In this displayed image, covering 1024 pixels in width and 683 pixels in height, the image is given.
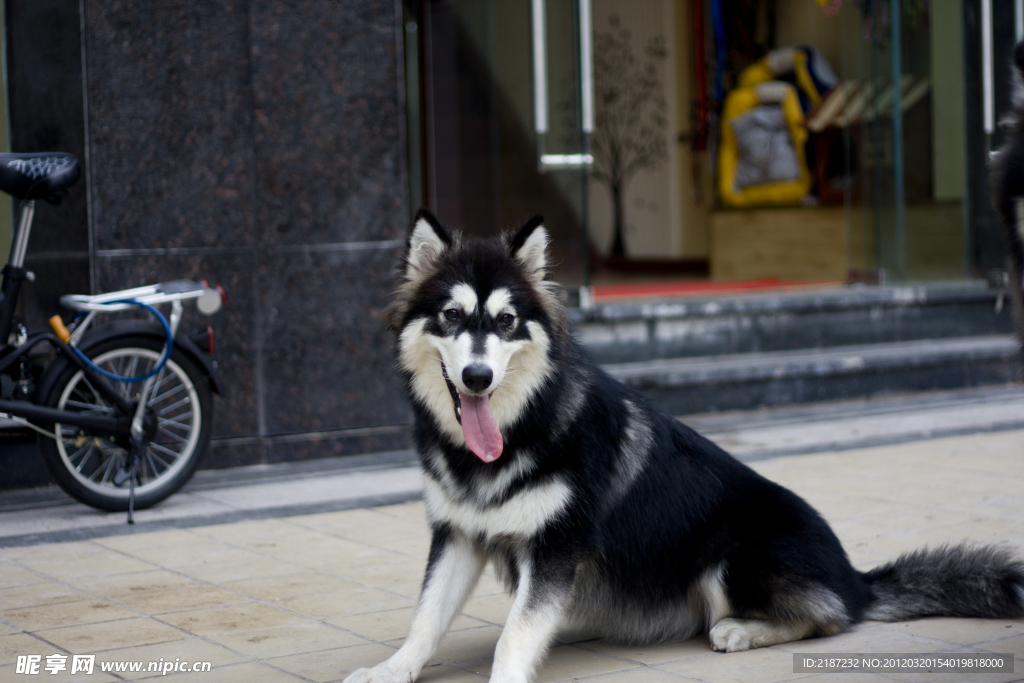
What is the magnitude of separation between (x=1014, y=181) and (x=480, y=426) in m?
1.61

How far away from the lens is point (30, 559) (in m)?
5.07

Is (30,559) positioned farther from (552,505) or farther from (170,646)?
(552,505)

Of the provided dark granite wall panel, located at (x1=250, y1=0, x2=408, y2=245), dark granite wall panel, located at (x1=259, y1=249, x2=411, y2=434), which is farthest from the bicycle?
dark granite wall panel, located at (x1=250, y1=0, x2=408, y2=245)

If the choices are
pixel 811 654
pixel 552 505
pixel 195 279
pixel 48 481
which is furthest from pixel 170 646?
pixel 195 279

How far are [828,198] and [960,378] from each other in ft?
10.6

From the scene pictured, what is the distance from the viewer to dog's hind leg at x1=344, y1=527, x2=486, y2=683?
3.46 m

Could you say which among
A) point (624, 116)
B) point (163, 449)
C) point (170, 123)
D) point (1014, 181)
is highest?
point (624, 116)

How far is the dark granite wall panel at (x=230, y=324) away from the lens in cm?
676

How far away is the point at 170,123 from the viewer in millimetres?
6715

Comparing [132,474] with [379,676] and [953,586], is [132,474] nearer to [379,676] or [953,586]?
[379,676]

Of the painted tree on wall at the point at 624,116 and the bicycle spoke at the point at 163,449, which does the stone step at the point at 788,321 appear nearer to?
the bicycle spoke at the point at 163,449

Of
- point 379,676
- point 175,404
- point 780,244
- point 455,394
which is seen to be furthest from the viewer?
point 780,244

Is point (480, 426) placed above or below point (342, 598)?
above

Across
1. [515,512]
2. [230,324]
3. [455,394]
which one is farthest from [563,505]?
[230,324]
